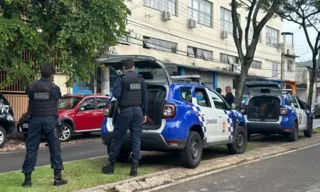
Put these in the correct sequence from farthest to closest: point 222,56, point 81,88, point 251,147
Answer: point 222,56 → point 81,88 → point 251,147

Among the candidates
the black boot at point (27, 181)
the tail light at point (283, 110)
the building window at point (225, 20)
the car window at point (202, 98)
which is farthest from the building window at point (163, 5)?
the black boot at point (27, 181)

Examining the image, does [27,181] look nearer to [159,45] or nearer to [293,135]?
[293,135]

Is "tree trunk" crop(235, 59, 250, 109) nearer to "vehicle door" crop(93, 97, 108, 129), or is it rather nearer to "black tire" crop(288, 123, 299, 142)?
"black tire" crop(288, 123, 299, 142)

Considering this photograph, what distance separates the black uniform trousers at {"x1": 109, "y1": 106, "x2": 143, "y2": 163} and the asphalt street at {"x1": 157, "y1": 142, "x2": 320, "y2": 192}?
101 centimetres

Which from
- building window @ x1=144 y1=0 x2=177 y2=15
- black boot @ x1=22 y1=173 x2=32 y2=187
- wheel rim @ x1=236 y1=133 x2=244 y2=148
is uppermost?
building window @ x1=144 y1=0 x2=177 y2=15

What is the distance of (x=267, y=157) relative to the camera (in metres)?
10.2

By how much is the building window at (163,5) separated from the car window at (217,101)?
56.0ft

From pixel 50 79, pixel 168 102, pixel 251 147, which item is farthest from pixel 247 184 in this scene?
pixel 251 147

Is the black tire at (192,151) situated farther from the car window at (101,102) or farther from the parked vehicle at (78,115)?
the car window at (101,102)

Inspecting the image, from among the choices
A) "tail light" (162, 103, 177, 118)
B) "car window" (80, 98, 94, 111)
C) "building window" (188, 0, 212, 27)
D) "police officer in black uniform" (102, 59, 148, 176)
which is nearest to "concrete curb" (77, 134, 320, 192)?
"police officer in black uniform" (102, 59, 148, 176)

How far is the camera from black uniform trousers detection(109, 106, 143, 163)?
7148 mm

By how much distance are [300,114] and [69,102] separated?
26.1 ft

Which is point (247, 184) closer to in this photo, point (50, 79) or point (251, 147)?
point (50, 79)

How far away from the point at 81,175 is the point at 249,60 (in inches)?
295
